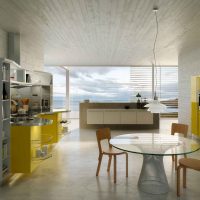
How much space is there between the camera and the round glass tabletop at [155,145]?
3.04m

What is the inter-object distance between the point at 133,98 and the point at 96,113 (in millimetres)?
4232

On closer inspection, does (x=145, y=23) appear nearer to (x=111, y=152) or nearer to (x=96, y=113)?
(x=111, y=152)

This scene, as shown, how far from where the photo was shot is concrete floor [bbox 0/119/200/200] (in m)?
3.31

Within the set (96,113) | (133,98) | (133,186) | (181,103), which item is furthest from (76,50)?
(133,98)

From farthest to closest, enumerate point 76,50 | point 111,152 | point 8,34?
point 76,50, point 8,34, point 111,152

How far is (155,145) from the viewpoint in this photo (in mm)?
3395

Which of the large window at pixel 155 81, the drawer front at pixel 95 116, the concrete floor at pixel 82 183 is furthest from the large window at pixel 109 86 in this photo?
the concrete floor at pixel 82 183

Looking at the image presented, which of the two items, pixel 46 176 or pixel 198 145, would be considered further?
pixel 46 176

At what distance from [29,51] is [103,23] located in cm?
268

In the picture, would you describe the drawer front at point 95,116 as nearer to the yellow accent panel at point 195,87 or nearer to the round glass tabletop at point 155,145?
the yellow accent panel at point 195,87

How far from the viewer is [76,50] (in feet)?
23.6

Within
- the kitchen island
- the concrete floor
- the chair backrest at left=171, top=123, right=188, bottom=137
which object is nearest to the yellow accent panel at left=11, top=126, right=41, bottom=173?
the concrete floor

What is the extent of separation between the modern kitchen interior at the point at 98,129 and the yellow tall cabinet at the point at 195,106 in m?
0.03

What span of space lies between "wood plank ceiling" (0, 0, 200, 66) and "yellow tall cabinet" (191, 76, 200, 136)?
1111 millimetres
